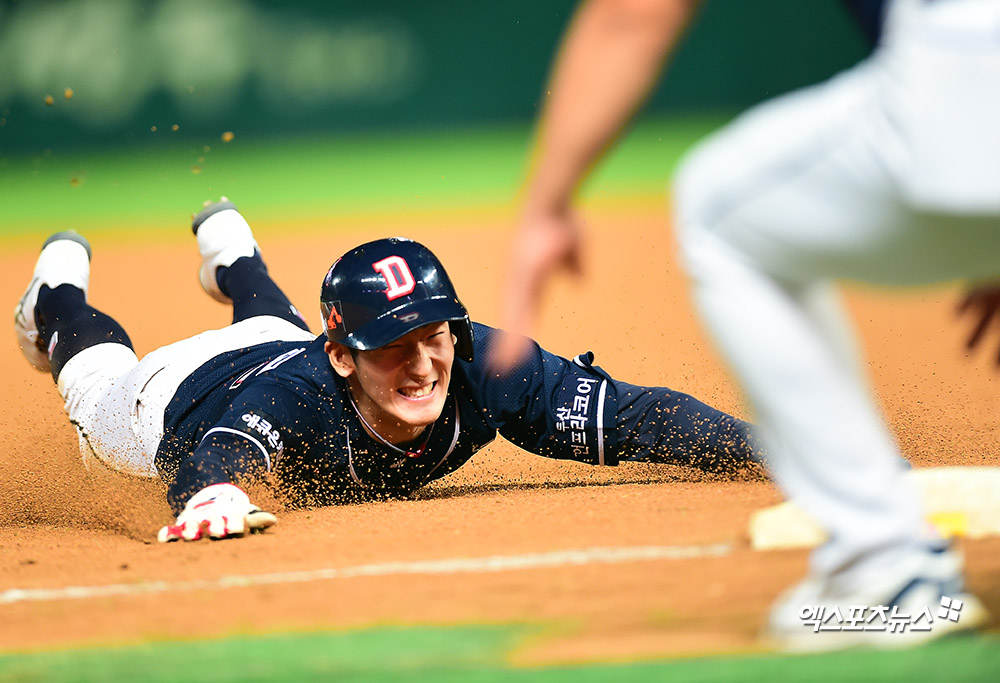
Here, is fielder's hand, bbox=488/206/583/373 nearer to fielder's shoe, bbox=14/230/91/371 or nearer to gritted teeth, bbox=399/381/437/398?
gritted teeth, bbox=399/381/437/398

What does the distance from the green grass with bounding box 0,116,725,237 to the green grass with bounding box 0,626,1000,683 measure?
441 inches

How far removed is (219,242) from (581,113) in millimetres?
3965

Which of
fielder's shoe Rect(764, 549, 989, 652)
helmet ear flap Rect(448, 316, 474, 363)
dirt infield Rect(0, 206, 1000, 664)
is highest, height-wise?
helmet ear flap Rect(448, 316, 474, 363)

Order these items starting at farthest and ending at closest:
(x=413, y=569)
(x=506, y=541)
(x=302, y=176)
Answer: (x=302, y=176), (x=506, y=541), (x=413, y=569)

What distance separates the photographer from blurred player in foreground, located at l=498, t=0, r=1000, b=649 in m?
1.43

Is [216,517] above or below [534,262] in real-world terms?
below

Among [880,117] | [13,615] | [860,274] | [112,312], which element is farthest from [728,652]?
[112,312]

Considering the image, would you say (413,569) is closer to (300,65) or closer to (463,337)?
(463,337)

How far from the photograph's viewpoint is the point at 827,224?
154 centimetres

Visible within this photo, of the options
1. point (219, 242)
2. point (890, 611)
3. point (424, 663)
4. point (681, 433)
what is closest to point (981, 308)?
point (890, 611)

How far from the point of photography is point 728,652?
1.76 metres

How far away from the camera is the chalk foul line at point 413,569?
8.29 feet

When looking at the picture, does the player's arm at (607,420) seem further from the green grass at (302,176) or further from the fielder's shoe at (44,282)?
the green grass at (302,176)

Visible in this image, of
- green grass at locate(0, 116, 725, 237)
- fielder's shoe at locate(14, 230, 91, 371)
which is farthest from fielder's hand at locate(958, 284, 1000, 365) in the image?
green grass at locate(0, 116, 725, 237)
